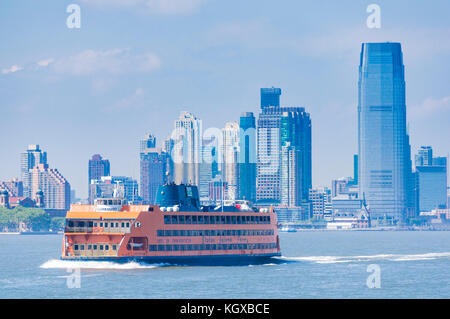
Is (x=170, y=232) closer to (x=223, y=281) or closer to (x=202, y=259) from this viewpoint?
(x=202, y=259)

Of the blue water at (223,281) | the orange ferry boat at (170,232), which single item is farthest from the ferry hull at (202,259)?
the blue water at (223,281)

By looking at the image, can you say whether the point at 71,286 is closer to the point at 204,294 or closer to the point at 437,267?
the point at 204,294

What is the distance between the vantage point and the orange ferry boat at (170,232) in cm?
8112

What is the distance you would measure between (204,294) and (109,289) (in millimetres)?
7180

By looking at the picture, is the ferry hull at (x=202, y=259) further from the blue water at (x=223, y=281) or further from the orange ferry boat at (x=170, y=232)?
the blue water at (x=223, y=281)

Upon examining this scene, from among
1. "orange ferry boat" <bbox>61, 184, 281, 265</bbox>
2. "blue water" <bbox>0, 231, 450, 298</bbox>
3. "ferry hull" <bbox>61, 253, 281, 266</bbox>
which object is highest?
"orange ferry boat" <bbox>61, 184, 281, 265</bbox>

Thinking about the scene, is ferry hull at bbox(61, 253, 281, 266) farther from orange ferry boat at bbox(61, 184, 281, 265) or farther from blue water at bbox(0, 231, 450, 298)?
blue water at bbox(0, 231, 450, 298)

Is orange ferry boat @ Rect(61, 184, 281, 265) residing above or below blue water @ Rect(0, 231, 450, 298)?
above

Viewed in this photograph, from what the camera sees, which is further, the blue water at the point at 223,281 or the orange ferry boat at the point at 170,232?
the orange ferry boat at the point at 170,232

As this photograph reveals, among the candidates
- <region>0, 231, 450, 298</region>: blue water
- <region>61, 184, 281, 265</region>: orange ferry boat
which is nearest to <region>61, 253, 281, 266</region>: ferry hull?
<region>61, 184, 281, 265</region>: orange ferry boat

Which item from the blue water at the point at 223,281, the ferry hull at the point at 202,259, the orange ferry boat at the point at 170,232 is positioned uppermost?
the orange ferry boat at the point at 170,232

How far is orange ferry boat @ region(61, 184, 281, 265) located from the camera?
3194 inches
